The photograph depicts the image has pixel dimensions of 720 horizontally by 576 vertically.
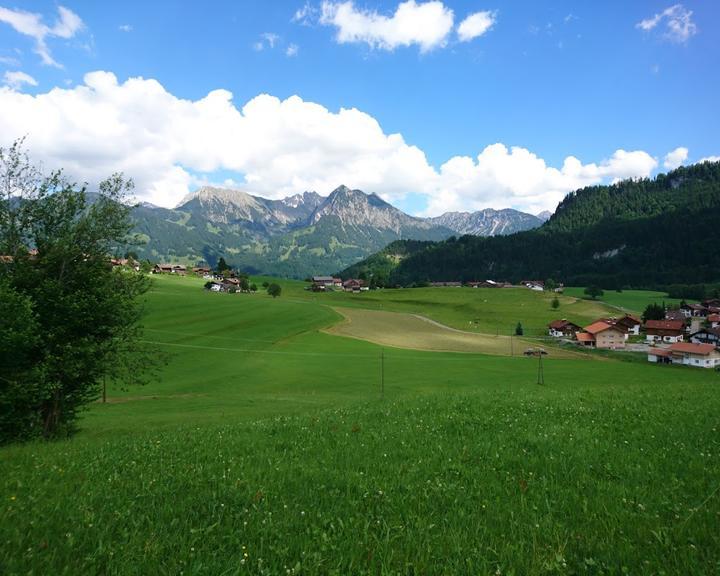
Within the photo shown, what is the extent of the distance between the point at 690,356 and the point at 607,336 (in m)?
26.5

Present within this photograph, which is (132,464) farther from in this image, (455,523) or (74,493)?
(455,523)

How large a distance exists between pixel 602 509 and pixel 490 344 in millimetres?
98595

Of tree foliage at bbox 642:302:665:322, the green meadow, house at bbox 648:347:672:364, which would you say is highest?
the green meadow

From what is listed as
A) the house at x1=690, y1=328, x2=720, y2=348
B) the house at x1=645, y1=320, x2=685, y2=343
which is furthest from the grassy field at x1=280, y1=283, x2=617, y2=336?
the house at x1=690, y1=328, x2=720, y2=348

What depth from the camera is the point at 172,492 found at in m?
6.80

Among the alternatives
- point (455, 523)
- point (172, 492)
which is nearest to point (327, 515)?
point (455, 523)

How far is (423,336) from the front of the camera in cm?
11038

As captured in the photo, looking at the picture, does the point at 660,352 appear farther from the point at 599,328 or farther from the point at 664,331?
the point at 664,331

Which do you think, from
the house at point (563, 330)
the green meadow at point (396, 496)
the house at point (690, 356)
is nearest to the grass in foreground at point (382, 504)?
the green meadow at point (396, 496)

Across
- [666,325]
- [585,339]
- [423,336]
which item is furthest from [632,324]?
[423,336]

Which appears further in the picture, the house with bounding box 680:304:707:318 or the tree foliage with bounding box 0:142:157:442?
the house with bounding box 680:304:707:318

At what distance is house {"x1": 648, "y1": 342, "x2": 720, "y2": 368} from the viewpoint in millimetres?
87188

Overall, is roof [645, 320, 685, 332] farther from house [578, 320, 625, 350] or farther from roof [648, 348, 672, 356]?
roof [648, 348, 672, 356]

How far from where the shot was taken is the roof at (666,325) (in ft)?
398
